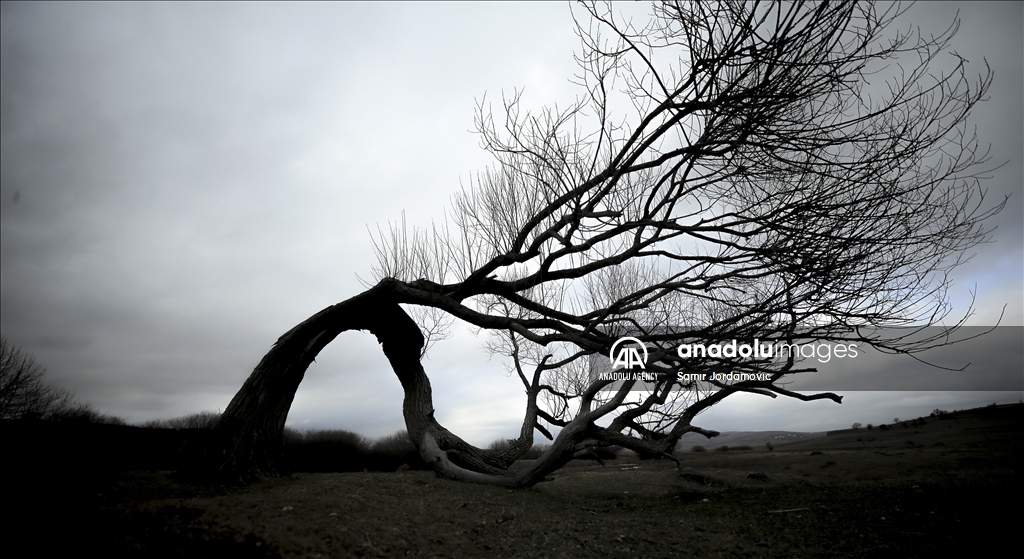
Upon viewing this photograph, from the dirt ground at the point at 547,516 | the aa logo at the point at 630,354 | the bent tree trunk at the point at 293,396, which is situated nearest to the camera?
the dirt ground at the point at 547,516

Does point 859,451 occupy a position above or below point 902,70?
below

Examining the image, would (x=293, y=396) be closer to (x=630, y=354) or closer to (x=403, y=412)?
(x=403, y=412)

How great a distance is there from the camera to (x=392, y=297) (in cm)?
827

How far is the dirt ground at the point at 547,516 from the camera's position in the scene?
339 centimetres

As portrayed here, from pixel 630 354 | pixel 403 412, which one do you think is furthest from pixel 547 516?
pixel 403 412

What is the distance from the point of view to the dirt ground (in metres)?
3.39

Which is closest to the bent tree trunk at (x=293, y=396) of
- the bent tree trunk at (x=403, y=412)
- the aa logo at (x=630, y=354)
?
the bent tree trunk at (x=403, y=412)

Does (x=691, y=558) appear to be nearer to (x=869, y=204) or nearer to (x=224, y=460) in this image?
(x=869, y=204)

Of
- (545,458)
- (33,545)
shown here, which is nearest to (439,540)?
(33,545)

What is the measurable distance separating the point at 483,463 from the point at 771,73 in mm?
7030

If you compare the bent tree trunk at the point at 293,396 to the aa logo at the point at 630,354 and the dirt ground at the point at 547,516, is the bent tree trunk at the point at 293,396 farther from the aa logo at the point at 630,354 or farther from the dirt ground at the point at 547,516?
the aa logo at the point at 630,354

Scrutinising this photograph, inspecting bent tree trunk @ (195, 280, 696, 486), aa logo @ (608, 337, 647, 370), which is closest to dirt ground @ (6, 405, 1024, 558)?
bent tree trunk @ (195, 280, 696, 486)

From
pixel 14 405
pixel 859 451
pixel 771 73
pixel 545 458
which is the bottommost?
pixel 859 451

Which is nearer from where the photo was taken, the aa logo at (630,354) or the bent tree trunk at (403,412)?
the aa logo at (630,354)
